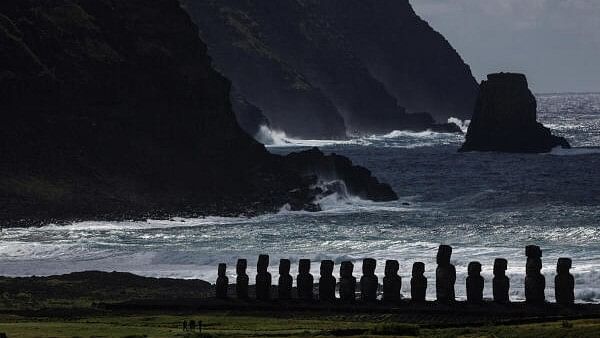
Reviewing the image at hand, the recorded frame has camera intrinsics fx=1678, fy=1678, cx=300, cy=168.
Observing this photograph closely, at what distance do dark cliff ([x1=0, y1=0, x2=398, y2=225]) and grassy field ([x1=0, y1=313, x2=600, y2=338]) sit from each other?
168 ft

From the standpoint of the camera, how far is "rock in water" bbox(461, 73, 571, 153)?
18175 cm

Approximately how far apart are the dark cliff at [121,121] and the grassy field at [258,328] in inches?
2017

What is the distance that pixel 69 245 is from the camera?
8219 cm

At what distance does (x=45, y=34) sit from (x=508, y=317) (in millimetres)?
77414

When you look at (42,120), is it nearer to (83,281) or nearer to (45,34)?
(45,34)

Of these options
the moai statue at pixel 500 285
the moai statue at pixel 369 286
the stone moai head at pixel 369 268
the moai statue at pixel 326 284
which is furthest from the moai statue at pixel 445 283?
the moai statue at pixel 326 284

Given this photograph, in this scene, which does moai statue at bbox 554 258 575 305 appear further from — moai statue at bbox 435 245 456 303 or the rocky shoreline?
moai statue at bbox 435 245 456 303

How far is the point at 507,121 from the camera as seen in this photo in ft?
614

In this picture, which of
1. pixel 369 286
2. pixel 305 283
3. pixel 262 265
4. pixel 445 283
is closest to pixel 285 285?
pixel 305 283

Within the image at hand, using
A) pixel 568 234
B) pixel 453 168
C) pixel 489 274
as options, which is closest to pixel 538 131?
pixel 453 168

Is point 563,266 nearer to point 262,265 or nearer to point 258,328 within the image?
point 262,265

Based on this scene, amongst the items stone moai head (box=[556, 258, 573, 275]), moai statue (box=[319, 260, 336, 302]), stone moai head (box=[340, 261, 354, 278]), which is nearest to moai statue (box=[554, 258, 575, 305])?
stone moai head (box=[556, 258, 573, 275])

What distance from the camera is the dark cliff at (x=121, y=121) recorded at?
105188 mm

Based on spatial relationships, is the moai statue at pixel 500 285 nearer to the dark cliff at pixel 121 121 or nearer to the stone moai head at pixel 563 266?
the stone moai head at pixel 563 266
